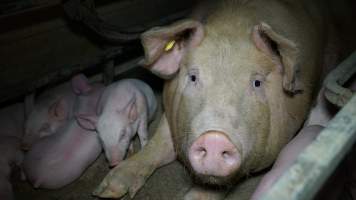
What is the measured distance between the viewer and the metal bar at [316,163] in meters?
1.11

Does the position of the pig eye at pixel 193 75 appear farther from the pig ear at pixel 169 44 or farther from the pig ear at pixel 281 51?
the pig ear at pixel 281 51

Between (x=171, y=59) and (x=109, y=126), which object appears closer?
(x=171, y=59)

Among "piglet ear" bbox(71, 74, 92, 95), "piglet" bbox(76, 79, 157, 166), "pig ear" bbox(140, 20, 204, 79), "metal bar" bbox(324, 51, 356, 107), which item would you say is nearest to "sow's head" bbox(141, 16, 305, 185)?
"pig ear" bbox(140, 20, 204, 79)

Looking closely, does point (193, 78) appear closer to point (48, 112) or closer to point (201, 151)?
point (201, 151)

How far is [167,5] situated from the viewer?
4559 mm

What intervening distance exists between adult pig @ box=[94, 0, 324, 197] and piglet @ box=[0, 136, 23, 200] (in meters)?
0.68

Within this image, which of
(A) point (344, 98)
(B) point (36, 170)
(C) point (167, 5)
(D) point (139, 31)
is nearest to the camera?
(A) point (344, 98)

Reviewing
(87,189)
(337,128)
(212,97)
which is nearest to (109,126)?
(87,189)

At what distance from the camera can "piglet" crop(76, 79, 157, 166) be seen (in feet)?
10.9

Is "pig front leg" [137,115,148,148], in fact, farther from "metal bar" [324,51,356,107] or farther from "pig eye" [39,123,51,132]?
"metal bar" [324,51,356,107]

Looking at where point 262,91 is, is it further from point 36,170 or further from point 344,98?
point 36,170

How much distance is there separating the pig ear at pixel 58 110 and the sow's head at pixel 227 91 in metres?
1.27

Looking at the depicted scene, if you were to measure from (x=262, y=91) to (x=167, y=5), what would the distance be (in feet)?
7.70

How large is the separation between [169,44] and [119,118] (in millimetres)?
976
